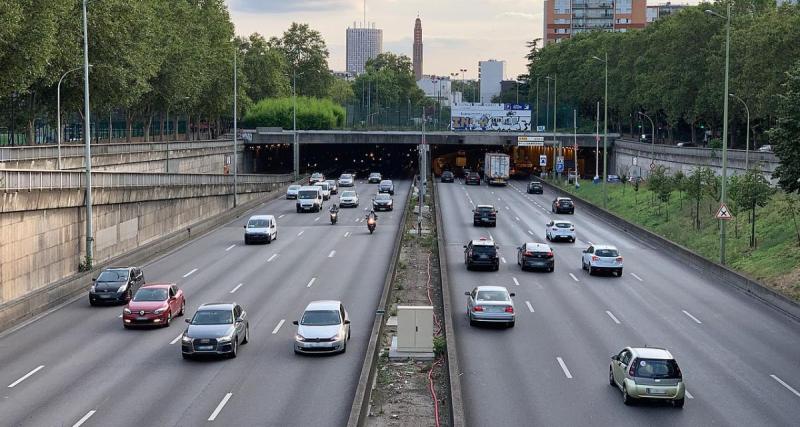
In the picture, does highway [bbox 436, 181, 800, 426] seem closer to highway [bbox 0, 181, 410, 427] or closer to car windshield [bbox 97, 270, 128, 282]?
highway [bbox 0, 181, 410, 427]

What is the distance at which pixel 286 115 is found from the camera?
144 metres

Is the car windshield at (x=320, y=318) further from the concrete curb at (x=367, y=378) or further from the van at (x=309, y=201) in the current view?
the van at (x=309, y=201)

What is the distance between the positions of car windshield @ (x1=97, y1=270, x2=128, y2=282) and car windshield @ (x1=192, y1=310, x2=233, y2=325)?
997cm

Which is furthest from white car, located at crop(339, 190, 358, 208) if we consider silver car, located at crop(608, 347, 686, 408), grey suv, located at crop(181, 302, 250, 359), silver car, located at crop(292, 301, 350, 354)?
silver car, located at crop(608, 347, 686, 408)

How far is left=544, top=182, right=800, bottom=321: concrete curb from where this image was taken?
121 ft

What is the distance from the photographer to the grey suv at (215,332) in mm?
28234

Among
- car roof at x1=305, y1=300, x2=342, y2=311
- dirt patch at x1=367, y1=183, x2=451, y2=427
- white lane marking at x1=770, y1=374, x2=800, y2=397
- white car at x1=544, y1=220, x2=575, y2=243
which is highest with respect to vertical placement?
car roof at x1=305, y1=300, x2=342, y2=311

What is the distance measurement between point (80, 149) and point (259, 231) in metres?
15.5

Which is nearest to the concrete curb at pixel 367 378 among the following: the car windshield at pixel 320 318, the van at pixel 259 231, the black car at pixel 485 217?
the car windshield at pixel 320 318

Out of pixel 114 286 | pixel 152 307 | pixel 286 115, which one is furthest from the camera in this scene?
pixel 286 115

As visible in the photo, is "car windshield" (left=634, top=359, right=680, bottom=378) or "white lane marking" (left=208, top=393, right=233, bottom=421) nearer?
"white lane marking" (left=208, top=393, right=233, bottom=421)

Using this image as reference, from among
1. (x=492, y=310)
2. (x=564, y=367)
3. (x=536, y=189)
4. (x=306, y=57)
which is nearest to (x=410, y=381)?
(x=564, y=367)

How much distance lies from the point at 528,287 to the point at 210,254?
1761 centimetres

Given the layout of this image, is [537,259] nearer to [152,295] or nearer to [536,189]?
[152,295]
